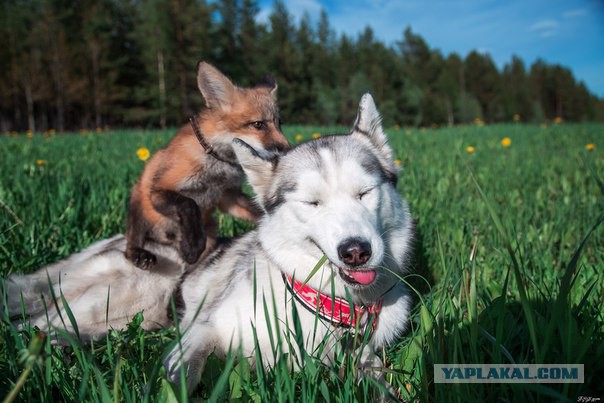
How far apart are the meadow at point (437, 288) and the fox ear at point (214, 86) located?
1.24 metres

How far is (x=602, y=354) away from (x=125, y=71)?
48.2 m

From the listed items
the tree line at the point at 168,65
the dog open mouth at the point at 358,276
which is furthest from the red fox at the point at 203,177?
the tree line at the point at 168,65

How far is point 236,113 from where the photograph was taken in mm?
4195

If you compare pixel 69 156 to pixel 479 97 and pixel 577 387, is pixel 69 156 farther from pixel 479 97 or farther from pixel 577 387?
pixel 479 97

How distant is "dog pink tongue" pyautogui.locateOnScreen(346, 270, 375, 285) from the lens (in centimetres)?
196

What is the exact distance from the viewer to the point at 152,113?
3978 cm

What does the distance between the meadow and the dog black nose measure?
32 cm

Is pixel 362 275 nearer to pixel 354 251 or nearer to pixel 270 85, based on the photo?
pixel 354 251

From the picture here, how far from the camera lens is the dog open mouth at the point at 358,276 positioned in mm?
1963

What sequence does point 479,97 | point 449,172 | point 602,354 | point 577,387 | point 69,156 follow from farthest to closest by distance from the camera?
point 479,97, point 69,156, point 449,172, point 602,354, point 577,387

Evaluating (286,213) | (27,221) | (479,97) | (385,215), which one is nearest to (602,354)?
(385,215)

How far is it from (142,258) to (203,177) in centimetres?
97

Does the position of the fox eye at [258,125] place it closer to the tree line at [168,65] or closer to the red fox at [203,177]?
the red fox at [203,177]

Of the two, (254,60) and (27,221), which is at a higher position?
(254,60)
